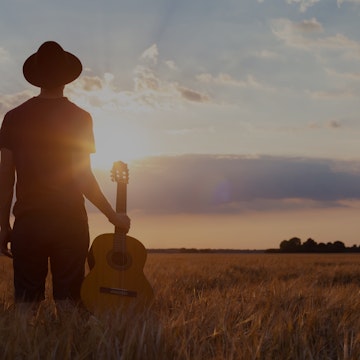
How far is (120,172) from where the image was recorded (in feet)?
16.8

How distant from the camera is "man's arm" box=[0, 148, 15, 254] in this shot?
4.34 m

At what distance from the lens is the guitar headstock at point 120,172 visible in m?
5.09

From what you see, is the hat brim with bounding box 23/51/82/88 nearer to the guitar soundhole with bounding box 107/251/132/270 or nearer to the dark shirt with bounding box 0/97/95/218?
the dark shirt with bounding box 0/97/95/218

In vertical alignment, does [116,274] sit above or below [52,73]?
below

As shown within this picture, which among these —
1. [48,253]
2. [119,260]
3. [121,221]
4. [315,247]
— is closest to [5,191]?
[48,253]

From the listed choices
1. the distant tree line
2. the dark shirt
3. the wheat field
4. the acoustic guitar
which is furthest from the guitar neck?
the distant tree line

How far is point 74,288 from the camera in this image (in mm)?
4332

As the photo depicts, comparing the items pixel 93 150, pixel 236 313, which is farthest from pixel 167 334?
pixel 93 150

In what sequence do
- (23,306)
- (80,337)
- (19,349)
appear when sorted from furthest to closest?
(23,306) < (80,337) < (19,349)

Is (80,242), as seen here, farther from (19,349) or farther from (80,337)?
(19,349)

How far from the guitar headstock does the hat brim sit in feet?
3.19

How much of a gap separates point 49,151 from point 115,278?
102 cm

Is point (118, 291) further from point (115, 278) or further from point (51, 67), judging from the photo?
point (51, 67)

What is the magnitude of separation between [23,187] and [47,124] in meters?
0.46
